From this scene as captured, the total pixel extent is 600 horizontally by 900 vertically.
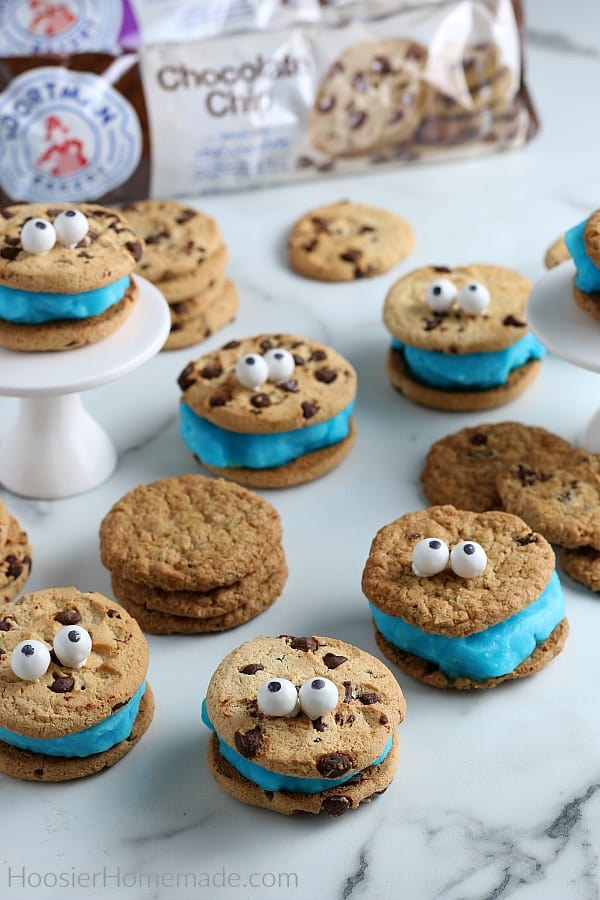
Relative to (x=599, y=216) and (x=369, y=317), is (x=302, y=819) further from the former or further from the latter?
(x=369, y=317)

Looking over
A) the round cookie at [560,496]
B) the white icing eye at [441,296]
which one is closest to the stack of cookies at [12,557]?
the round cookie at [560,496]

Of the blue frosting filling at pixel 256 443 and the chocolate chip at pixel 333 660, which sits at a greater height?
the chocolate chip at pixel 333 660

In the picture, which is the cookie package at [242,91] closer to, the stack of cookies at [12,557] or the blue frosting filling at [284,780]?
the stack of cookies at [12,557]

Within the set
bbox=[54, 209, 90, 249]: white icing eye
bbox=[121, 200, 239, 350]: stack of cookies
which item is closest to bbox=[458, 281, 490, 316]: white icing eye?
bbox=[121, 200, 239, 350]: stack of cookies

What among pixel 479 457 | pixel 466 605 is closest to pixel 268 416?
pixel 479 457

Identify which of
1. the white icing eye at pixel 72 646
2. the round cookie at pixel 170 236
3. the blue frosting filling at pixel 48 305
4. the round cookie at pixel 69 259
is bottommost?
the white icing eye at pixel 72 646

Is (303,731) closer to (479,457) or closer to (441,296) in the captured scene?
(479,457)
